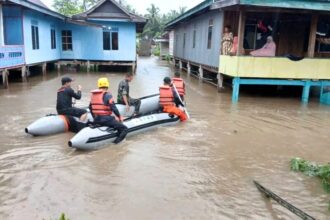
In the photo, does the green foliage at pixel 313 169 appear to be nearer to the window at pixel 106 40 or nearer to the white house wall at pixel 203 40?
the white house wall at pixel 203 40

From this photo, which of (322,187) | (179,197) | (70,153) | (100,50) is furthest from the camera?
(100,50)

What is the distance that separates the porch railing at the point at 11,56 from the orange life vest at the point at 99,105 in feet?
25.3

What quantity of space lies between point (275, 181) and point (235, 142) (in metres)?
1.92

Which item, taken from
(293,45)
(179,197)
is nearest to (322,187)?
(179,197)

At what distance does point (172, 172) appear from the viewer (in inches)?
213

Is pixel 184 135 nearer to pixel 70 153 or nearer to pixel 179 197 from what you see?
pixel 70 153

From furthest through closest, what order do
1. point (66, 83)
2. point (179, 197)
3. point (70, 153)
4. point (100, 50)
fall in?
1. point (100, 50)
2. point (66, 83)
3. point (70, 153)
4. point (179, 197)

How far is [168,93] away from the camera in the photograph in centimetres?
820

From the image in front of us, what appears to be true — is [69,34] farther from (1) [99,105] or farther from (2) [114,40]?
(1) [99,105]

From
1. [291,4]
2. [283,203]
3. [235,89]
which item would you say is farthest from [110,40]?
[283,203]

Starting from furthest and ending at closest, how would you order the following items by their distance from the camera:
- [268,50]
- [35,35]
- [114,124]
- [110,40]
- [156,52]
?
[156,52], [110,40], [35,35], [268,50], [114,124]

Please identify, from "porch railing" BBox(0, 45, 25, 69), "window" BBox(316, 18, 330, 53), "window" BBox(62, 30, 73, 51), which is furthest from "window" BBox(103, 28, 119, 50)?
"window" BBox(316, 18, 330, 53)

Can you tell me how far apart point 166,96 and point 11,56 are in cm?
835

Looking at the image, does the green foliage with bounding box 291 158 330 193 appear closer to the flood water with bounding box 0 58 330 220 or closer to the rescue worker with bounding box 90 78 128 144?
the flood water with bounding box 0 58 330 220
